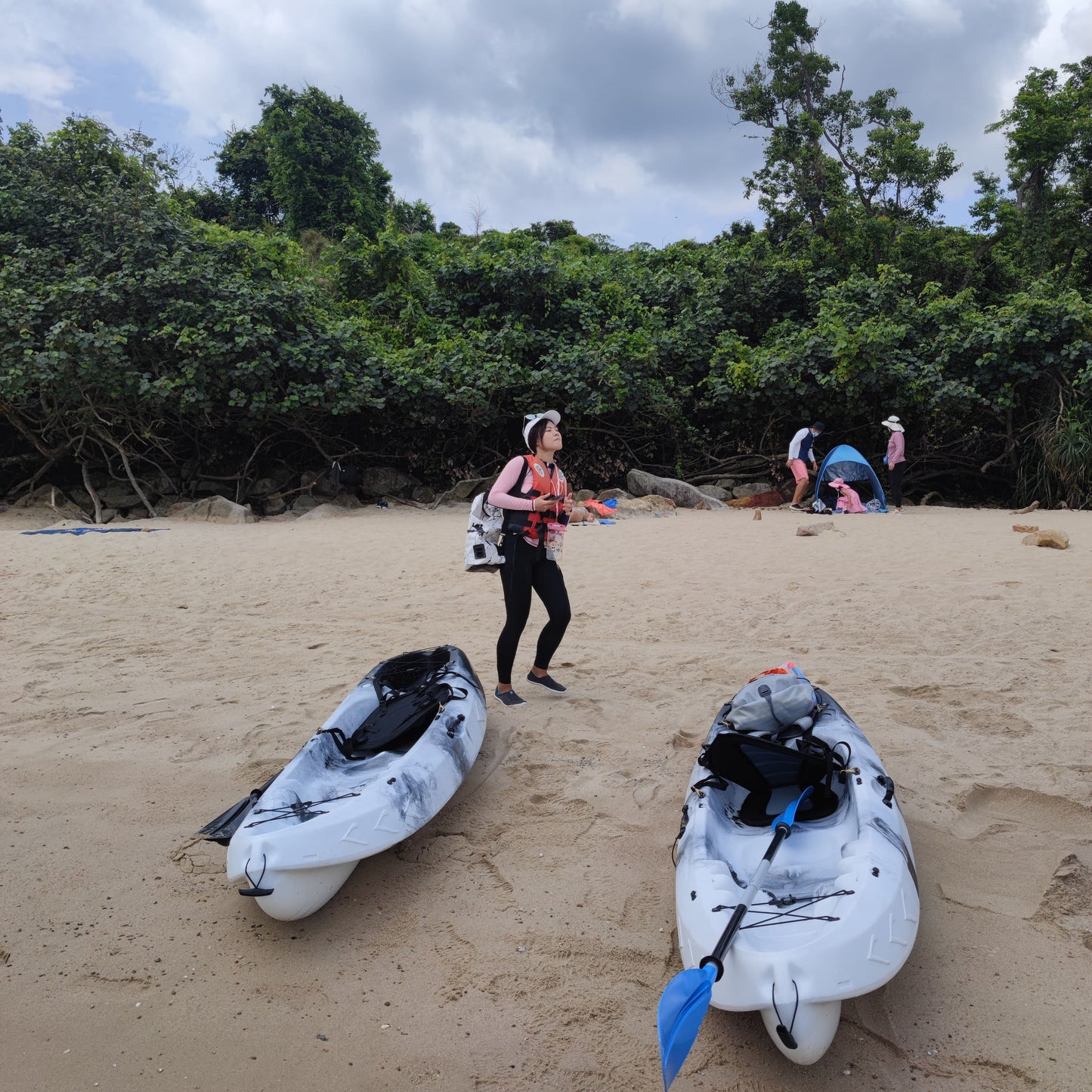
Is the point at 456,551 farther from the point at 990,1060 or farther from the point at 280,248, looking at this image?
the point at 280,248

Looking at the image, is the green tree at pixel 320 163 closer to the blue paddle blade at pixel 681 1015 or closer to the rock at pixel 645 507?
the rock at pixel 645 507

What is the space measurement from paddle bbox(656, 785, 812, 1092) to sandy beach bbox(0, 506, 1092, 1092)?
289 mm

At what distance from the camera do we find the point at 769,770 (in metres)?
3.04

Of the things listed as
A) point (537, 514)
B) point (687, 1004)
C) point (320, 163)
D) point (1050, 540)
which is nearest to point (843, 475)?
point (1050, 540)

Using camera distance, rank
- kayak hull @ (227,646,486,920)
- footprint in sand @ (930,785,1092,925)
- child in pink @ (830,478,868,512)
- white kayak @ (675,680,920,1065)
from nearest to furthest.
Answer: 1. white kayak @ (675,680,920,1065)
2. kayak hull @ (227,646,486,920)
3. footprint in sand @ (930,785,1092,925)
4. child in pink @ (830,478,868,512)

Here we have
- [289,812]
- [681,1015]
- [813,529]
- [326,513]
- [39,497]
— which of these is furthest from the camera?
[39,497]

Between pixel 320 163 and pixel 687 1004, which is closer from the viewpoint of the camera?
pixel 687 1004

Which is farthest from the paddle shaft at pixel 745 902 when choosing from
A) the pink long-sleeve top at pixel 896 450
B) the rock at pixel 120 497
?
the rock at pixel 120 497

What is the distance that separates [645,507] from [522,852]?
885cm

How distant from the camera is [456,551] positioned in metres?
8.53

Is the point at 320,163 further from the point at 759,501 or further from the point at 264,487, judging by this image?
the point at 759,501

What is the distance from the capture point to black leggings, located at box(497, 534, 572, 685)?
414 cm

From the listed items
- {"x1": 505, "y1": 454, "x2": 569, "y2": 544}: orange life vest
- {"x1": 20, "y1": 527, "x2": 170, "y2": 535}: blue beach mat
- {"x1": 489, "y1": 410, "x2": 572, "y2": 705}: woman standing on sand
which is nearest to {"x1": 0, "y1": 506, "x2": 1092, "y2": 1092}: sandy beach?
{"x1": 489, "y1": 410, "x2": 572, "y2": 705}: woman standing on sand

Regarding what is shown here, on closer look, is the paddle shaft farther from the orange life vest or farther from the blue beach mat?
the blue beach mat
